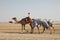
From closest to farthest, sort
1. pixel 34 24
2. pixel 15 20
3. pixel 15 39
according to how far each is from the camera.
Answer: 1. pixel 15 39
2. pixel 34 24
3. pixel 15 20

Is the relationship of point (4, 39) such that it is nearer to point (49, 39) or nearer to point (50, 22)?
point (49, 39)

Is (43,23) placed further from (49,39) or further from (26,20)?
(49,39)

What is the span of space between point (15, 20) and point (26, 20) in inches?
76.2

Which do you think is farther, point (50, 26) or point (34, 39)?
point (50, 26)

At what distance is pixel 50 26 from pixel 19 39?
9259 millimetres

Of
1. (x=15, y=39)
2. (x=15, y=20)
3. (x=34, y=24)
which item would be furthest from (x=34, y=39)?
(x=15, y=20)

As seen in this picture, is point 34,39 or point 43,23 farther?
point 43,23

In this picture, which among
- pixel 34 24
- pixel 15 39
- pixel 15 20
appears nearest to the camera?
pixel 15 39

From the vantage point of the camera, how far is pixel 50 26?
88.0 feet

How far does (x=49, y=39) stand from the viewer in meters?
18.2

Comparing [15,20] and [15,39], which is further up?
[15,20]

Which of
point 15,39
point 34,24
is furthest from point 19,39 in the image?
point 34,24

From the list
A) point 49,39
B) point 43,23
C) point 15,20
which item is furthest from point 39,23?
point 49,39

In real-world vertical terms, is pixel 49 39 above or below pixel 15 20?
below
